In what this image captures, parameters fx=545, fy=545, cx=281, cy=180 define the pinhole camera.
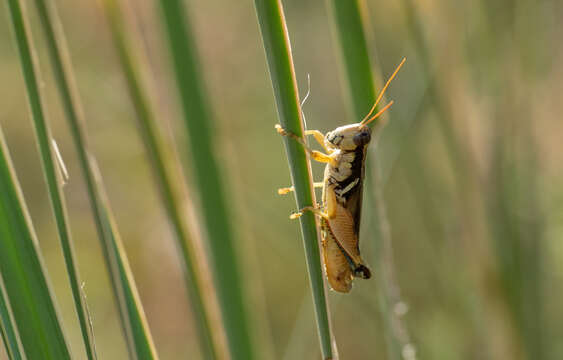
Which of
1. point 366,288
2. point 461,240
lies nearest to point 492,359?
point 461,240

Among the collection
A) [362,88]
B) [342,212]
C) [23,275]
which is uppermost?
[362,88]

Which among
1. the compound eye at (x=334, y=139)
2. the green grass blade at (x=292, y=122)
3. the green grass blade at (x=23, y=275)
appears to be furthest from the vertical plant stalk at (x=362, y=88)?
the green grass blade at (x=23, y=275)

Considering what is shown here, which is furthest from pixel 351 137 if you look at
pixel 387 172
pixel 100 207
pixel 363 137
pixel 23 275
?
pixel 23 275

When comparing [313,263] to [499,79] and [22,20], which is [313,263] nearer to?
[22,20]

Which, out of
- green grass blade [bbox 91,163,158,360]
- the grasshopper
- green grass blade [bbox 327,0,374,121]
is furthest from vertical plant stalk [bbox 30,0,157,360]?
the grasshopper

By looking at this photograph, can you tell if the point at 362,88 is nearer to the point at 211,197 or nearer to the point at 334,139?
the point at 334,139

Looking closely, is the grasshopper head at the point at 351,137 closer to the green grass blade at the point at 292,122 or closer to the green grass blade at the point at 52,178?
the green grass blade at the point at 292,122
